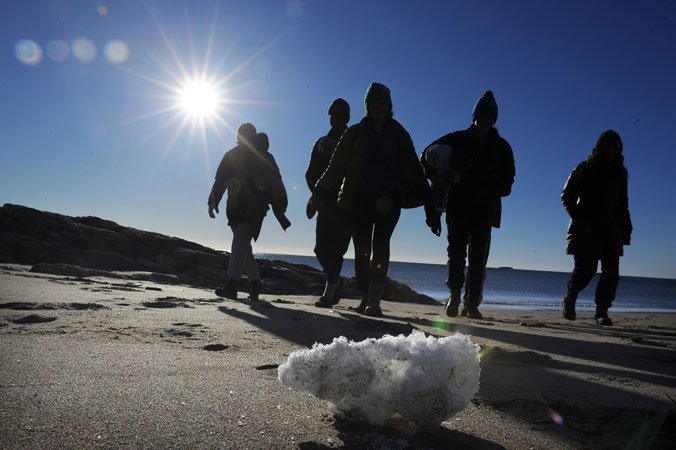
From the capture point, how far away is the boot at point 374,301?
4.05 metres

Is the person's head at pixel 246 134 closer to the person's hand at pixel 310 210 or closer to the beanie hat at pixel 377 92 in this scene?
the person's hand at pixel 310 210

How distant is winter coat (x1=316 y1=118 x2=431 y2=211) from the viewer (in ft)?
13.6

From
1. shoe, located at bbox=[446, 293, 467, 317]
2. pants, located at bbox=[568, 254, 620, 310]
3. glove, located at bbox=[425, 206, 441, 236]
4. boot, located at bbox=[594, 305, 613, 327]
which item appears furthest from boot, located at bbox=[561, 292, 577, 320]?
glove, located at bbox=[425, 206, 441, 236]

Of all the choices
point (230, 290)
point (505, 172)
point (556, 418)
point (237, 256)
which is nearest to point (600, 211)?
point (505, 172)

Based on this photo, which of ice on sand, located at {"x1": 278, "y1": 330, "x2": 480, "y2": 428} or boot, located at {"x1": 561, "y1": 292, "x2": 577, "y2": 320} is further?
boot, located at {"x1": 561, "y1": 292, "x2": 577, "y2": 320}

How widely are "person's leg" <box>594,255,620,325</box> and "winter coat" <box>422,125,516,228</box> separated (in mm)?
1468

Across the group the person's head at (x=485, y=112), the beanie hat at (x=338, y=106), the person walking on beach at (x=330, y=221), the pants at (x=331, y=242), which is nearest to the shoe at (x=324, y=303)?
the person walking on beach at (x=330, y=221)

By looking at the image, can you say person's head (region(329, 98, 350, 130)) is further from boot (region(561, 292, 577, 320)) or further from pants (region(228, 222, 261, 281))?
boot (region(561, 292, 577, 320))

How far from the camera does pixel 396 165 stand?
13.8ft

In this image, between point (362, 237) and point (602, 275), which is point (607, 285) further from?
point (362, 237)

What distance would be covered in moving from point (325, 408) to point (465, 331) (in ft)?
7.16

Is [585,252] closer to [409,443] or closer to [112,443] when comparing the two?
[409,443]

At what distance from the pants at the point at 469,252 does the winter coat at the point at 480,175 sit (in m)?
0.09

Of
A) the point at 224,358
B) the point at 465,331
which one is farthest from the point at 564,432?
the point at 465,331
